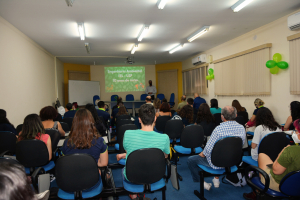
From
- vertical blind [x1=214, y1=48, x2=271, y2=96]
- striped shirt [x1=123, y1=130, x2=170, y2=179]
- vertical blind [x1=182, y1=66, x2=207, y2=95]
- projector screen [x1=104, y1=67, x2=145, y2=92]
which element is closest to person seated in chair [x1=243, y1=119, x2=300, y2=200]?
striped shirt [x1=123, y1=130, x2=170, y2=179]

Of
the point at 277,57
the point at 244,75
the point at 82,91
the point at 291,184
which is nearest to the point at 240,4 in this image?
the point at 277,57

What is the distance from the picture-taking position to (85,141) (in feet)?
6.25

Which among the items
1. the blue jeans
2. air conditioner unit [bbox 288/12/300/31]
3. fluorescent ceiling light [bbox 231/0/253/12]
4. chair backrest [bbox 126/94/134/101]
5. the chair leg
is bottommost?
the chair leg

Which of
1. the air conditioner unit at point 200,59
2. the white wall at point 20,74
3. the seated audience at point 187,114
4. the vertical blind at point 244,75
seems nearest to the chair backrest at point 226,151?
the seated audience at point 187,114

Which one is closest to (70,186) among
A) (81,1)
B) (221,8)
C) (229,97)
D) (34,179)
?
(34,179)

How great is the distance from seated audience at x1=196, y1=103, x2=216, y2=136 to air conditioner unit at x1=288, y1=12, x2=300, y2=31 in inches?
107

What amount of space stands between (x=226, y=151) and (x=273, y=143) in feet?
1.95

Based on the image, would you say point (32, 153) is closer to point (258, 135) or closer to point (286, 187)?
point (286, 187)

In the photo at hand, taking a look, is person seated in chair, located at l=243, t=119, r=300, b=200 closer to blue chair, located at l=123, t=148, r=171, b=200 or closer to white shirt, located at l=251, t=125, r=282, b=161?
white shirt, located at l=251, t=125, r=282, b=161

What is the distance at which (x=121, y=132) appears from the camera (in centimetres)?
326

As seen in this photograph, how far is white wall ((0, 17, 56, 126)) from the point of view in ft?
14.3

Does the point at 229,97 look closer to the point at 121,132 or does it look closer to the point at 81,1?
the point at 121,132

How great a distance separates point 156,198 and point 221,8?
152 inches

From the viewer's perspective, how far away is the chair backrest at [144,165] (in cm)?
172
